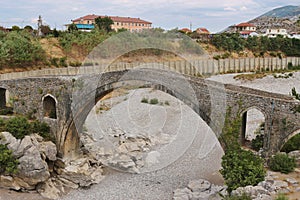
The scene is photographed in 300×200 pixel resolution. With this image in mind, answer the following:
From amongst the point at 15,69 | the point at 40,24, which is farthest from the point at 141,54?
the point at 15,69

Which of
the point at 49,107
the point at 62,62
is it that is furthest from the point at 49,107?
the point at 62,62

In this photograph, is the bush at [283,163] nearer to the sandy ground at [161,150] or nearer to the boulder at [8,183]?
the sandy ground at [161,150]

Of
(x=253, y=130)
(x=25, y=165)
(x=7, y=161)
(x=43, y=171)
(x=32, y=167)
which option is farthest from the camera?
(x=253, y=130)

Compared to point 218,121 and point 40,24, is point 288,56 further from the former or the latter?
point 218,121

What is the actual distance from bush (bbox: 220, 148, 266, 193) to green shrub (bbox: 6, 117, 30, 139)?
37.5 ft

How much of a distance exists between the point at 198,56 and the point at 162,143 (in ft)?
97.5

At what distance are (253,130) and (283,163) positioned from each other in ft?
40.8

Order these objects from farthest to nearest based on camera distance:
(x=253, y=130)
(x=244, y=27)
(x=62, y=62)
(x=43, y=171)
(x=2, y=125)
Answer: (x=244, y=27), (x=62, y=62), (x=253, y=130), (x=2, y=125), (x=43, y=171)

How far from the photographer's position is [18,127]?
1959 cm

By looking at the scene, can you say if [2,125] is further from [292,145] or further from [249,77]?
[249,77]

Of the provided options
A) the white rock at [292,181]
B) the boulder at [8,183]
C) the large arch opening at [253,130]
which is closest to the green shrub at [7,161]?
the boulder at [8,183]

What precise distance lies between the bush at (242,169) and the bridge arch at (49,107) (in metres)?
11.7

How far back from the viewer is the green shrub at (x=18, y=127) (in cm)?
1933

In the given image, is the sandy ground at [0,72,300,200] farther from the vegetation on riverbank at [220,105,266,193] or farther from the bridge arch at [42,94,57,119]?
the bridge arch at [42,94,57,119]
